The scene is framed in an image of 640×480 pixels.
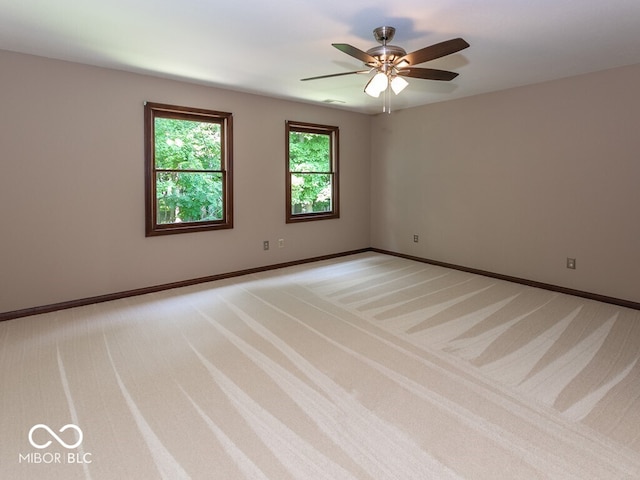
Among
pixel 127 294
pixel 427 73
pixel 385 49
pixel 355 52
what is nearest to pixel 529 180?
pixel 427 73

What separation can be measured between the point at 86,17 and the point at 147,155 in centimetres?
165

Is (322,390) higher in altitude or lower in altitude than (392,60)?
lower

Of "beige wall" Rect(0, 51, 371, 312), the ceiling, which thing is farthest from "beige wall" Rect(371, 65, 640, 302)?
"beige wall" Rect(0, 51, 371, 312)

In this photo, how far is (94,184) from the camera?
3.99 meters

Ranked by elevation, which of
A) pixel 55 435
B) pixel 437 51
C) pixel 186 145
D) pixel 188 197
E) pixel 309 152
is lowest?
pixel 55 435

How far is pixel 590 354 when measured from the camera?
2859 mm

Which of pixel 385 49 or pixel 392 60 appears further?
pixel 392 60

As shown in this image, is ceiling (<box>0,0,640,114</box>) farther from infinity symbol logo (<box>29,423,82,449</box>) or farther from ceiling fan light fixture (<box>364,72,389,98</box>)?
infinity symbol logo (<box>29,423,82,449</box>)

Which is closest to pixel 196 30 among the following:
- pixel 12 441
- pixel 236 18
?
pixel 236 18

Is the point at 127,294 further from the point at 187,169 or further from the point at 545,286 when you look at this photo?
the point at 545,286

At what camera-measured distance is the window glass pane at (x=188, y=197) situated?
4.53 m

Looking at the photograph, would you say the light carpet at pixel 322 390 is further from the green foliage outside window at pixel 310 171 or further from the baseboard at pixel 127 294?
the green foliage outside window at pixel 310 171

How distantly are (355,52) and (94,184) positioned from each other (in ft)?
9.87

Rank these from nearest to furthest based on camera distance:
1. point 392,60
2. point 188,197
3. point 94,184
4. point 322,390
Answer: point 322,390, point 392,60, point 94,184, point 188,197
